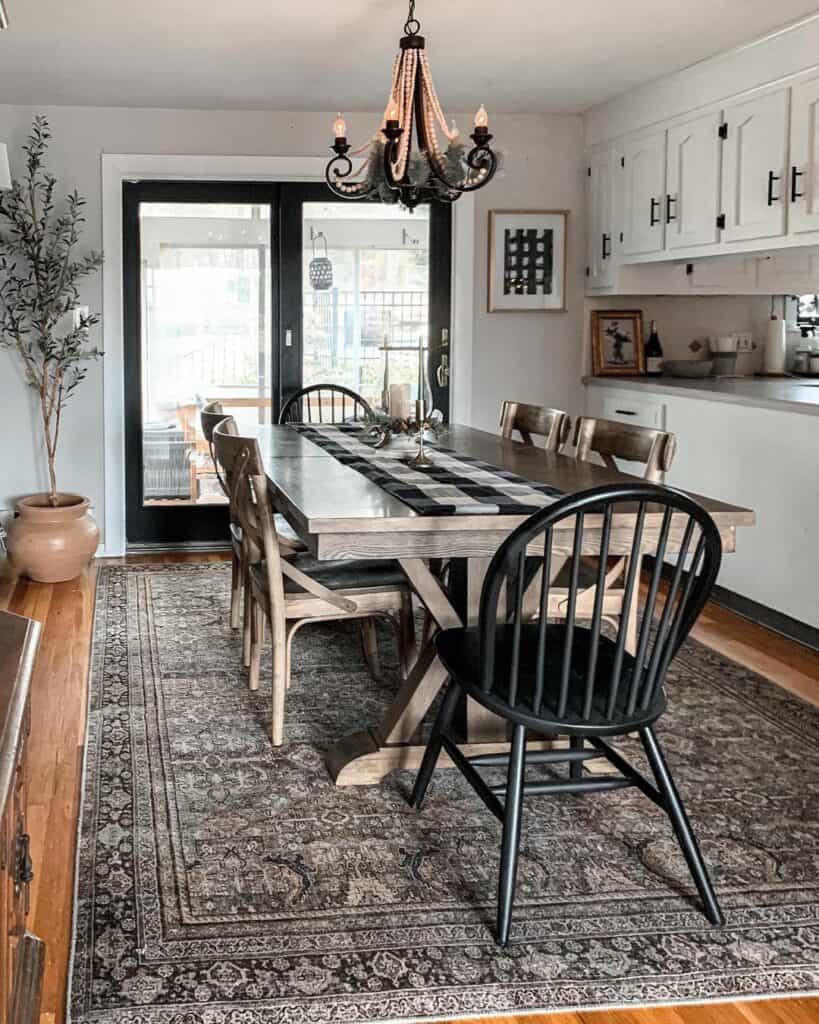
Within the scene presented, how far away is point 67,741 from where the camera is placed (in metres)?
3.37

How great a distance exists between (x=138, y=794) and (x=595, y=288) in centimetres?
417

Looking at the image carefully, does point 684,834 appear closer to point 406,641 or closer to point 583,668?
point 583,668

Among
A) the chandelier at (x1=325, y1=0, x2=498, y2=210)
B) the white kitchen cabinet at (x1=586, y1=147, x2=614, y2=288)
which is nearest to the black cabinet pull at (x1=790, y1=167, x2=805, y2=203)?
the chandelier at (x1=325, y1=0, x2=498, y2=210)

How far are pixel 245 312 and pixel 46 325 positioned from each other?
1.07 metres

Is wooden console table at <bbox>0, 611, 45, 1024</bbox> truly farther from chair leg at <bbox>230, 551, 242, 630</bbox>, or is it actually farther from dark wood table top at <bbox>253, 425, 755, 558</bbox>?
chair leg at <bbox>230, 551, 242, 630</bbox>

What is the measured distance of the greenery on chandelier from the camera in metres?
5.62

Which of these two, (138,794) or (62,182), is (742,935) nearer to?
(138,794)

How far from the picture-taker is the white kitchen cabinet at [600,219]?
602 centimetres

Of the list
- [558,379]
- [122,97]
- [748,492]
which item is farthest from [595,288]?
[122,97]

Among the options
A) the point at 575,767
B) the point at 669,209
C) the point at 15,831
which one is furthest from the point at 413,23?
the point at 15,831

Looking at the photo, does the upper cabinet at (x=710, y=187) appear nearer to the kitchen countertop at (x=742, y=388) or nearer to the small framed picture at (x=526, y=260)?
the small framed picture at (x=526, y=260)

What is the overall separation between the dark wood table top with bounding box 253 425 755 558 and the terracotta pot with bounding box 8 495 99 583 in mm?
2232

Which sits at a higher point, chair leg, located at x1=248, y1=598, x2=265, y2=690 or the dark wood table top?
the dark wood table top

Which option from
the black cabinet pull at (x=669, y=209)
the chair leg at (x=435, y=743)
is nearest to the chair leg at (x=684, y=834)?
the chair leg at (x=435, y=743)
